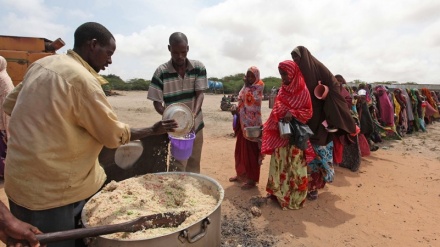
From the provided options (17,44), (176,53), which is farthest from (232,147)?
(17,44)

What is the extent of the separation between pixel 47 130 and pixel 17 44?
4.94 m

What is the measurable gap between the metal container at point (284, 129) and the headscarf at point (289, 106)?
15cm

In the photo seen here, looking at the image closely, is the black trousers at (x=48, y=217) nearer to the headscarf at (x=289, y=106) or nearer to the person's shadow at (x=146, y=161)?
the person's shadow at (x=146, y=161)

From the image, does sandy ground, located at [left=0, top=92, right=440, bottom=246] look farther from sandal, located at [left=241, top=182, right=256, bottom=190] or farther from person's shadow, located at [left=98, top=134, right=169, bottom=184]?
person's shadow, located at [left=98, top=134, right=169, bottom=184]

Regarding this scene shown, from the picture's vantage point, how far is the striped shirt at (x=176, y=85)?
358 centimetres

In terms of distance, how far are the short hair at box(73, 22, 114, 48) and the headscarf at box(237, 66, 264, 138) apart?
2963 mm

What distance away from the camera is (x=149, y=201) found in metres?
2.28

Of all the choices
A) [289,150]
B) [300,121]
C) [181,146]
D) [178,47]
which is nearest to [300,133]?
[300,121]

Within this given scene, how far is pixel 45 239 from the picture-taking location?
142 centimetres

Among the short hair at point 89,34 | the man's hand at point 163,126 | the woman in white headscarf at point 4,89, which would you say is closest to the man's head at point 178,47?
the man's hand at point 163,126

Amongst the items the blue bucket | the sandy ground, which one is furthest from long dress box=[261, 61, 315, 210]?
the blue bucket

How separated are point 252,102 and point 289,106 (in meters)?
0.91

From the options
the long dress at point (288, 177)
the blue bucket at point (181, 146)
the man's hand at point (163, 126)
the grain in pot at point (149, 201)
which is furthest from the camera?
the long dress at point (288, 177)

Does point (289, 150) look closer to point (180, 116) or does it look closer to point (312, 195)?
point (312, 195)
